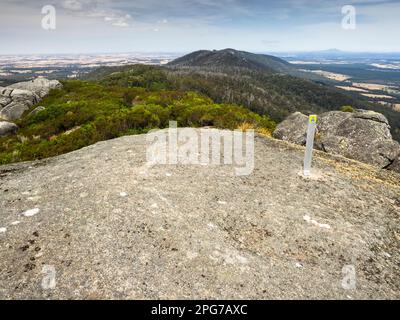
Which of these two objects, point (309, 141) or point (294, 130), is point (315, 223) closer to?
point (309, 141)

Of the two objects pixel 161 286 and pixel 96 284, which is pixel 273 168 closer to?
pixel 161 286

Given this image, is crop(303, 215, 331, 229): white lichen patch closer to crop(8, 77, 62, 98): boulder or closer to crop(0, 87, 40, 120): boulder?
crop(0, 87, 40, 120): boulder

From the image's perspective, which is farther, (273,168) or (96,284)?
(273,168)

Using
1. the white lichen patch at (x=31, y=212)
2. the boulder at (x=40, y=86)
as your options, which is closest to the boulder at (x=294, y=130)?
the white lichen patch at (x=31, y=212)

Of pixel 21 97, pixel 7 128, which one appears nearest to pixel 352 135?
pixel 7 128

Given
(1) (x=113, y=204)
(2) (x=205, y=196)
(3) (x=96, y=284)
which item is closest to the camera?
(3) (x=96, y=284)
